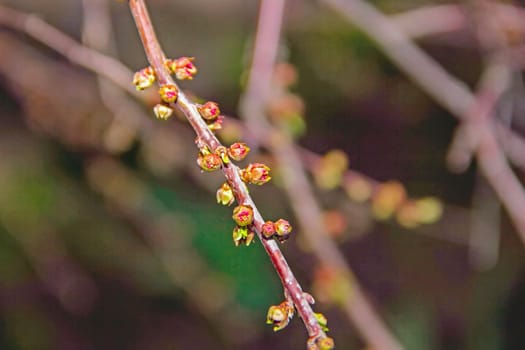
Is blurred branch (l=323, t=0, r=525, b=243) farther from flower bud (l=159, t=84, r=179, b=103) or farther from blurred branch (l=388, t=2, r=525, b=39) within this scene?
flower bud (l=159, t=84, r=179, b=103)

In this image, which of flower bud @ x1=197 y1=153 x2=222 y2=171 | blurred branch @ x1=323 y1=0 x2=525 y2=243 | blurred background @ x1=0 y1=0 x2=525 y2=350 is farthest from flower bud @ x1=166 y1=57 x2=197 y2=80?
blurred background @ x1=0 y1=0 x2=525 y2=350

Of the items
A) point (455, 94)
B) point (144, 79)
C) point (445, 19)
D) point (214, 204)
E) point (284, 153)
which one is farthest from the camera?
point (214, 204)

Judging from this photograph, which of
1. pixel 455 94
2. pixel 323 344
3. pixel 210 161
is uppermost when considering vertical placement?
pixel 455 94

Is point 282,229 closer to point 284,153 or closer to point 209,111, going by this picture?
point 209,111

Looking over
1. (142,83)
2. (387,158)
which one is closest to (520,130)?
(387,158)

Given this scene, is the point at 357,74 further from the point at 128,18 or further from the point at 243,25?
the point at 128,18

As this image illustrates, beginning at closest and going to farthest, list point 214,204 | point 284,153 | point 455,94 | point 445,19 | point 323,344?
point 323,344 < point 284,153 < point 455,94 < point 445,19 < point 214,204

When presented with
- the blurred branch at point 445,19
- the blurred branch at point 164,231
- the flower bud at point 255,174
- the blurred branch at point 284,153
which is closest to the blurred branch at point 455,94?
the blurred branch at point 445,19

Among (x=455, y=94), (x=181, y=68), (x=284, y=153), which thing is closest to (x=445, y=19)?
(x=455, y=94)
